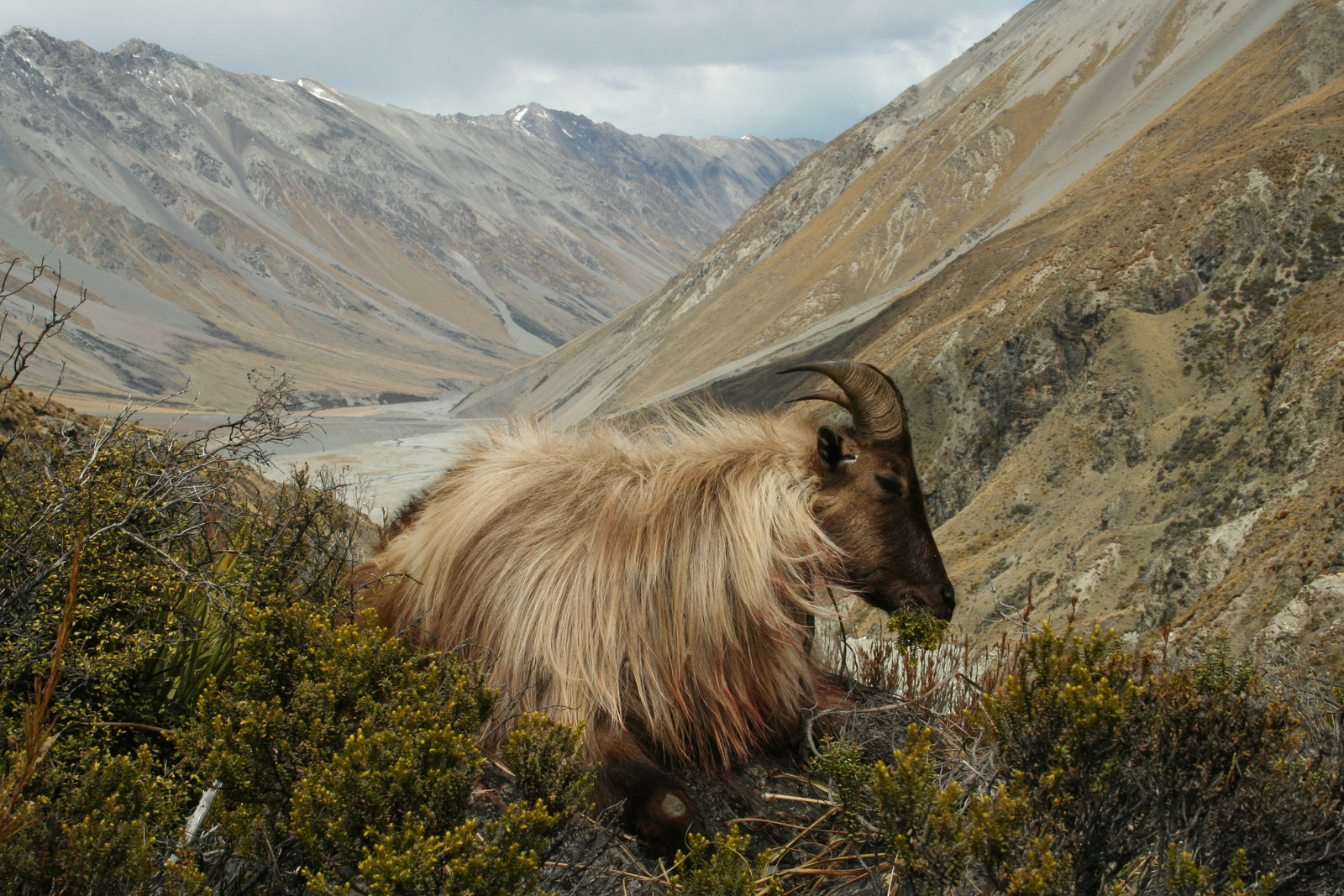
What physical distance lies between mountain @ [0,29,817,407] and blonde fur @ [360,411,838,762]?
225ft

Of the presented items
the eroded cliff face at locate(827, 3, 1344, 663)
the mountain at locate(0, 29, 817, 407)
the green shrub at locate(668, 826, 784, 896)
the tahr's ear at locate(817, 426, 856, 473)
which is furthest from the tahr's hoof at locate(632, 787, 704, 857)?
the mountain at locate(0, 29, 817, 407)

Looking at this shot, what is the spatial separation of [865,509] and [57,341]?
82.8 m

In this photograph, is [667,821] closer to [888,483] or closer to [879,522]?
[879,522]

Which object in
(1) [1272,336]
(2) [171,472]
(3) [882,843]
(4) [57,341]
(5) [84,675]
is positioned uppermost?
(4) [57,341]

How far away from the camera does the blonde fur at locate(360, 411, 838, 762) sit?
3.13 metres

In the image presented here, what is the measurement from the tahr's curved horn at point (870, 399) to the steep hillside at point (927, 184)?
30458 millimetres

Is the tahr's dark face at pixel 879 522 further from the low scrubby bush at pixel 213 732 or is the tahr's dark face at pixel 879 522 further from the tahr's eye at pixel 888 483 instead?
the low scrubby bush at pixel 213 732

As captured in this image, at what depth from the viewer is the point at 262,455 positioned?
4449mm

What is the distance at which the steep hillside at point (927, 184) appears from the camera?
130 feet

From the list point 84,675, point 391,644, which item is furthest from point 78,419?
point 391,644

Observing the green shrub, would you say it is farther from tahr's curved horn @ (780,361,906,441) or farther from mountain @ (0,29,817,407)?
mountain @ (0,29,817,407)

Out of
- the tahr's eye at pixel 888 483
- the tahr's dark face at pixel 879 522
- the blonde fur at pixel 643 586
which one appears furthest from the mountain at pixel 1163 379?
the blonde fur at pixel 643 586

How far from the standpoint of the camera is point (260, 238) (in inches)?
4407

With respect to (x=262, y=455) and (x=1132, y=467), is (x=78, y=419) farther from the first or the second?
(x=1132, y=467)
